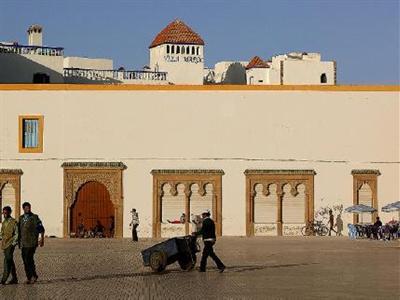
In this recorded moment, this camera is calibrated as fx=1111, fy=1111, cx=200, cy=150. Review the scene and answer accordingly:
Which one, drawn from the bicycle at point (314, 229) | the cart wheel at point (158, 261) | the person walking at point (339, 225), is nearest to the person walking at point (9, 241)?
the cart wheel at point (158, 261)

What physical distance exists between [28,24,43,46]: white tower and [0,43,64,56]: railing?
940cm

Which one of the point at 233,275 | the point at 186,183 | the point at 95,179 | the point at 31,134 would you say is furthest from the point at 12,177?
the point at 233,275

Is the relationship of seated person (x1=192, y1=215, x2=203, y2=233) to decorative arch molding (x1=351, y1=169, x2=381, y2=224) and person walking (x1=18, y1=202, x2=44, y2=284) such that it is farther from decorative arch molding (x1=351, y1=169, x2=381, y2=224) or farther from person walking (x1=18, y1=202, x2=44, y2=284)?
person walking (x1=18, y1=202, x2=44, y2=284)

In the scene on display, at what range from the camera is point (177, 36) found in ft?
214

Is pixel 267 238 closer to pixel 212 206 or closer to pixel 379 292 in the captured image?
pixel 212 206

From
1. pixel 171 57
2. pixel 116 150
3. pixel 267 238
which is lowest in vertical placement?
pixel 267 238

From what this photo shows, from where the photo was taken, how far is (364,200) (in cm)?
3950

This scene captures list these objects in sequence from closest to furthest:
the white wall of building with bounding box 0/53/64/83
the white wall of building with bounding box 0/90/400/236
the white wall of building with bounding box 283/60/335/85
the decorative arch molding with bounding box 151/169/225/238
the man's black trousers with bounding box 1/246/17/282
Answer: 1. the man's black trousers with bounding box 1/246/17/282
2. the decorative arch molding with bounding box 151/169/225/238
3. the white wall of building with bounding box 0/90/400/236
4. the white wall of building with bounding box 0/53/64/83
5. the white wall of building with bounding box 283/60/335/85

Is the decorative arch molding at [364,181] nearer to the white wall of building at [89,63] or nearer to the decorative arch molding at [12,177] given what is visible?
the decorative arch molding at [12,177]

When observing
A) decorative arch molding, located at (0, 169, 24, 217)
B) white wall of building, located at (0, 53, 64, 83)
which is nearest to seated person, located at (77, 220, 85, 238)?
decorative arch molding, located at (0, 169, 24, 217)

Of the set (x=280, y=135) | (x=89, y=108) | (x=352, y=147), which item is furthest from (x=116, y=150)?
(x=352, y=147)

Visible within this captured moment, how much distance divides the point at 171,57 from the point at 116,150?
2495 centimetres

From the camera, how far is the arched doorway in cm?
3950

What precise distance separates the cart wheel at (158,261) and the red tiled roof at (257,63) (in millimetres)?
46651
